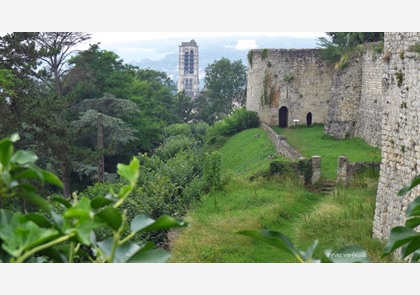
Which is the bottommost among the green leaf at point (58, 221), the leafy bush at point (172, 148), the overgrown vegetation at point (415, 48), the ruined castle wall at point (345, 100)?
the leafy bush at point (172, 148)

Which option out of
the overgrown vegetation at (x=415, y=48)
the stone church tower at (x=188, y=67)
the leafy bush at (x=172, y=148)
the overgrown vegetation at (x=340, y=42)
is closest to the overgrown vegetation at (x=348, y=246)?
the overgrown vegetation at (x=415, y=48)

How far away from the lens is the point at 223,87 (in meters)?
60.0

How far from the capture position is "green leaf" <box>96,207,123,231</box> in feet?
5.78

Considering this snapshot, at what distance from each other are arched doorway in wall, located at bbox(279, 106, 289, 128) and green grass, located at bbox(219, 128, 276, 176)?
1196 millimetres

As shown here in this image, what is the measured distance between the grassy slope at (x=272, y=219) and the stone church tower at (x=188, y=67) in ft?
308

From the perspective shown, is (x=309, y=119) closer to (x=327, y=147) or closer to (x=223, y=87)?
(x=327, y=147)

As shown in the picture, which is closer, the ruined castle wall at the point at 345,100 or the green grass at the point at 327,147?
the green grass at the point at 327,147

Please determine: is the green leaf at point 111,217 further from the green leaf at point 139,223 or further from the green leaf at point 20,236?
the green leaf at point 20,236

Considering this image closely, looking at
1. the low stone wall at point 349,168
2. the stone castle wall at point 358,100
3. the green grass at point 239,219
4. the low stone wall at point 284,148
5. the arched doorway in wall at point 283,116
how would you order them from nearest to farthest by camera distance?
the green grass at point 239,219
the low stone wall at point 349,168
the low stone wall at point 284,148
the stone castle wall at point 358,100
the arched doorway in wall at point 283,116

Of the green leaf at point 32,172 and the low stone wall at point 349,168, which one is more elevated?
the green leaf at point 32,172

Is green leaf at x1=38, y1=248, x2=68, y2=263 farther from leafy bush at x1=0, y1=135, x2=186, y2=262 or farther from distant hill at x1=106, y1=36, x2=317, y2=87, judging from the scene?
distant hill at x1=106, y1=36, x2=317, y2=87

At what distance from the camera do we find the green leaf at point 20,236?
5.16 feet

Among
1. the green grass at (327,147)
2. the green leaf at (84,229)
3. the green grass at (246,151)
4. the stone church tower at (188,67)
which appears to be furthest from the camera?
the stone church tower at (188,67)

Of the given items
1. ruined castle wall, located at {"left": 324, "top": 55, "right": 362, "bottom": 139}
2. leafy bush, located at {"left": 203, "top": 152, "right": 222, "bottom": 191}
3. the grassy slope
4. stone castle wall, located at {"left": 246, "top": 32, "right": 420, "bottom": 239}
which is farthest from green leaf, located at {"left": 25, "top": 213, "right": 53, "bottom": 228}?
ruined castle wall, located at {"left": 324, "top": 55, "right": 362, "bottom": 139}
